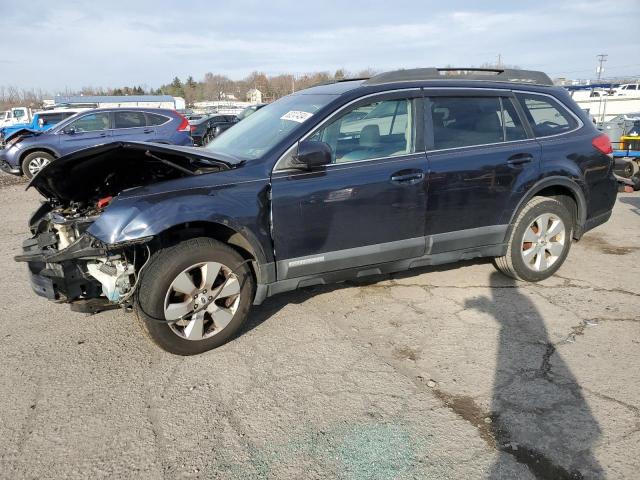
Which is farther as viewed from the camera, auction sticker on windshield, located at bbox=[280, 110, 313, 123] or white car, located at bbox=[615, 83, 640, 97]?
white car, located at bbox=[615, 83, 640, 97]

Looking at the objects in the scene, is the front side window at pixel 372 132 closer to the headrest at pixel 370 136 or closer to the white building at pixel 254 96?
the headrest at pixel 370 136

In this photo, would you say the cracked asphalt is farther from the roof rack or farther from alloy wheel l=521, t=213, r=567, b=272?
the roof rack

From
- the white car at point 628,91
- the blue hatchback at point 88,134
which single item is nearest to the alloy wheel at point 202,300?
the blue hatchback at point 88,134

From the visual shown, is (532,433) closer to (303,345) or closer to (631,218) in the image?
(303,345)

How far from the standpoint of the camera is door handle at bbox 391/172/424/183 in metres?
3.64

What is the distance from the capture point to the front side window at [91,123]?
1169 centimetres

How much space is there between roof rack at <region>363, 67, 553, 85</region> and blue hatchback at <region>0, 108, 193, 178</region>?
9.19 m

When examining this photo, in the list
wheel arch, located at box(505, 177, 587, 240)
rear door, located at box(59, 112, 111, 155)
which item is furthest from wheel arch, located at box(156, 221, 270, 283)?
rear door, located at box(59, 112, 111, 155)

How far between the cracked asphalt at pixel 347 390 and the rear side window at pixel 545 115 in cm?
149

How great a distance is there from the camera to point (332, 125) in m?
3.56

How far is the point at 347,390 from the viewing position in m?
2.90

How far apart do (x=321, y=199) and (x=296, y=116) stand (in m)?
0.77

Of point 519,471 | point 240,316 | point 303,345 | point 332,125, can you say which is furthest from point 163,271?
point 519,471

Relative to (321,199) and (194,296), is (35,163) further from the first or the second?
(321,199)
